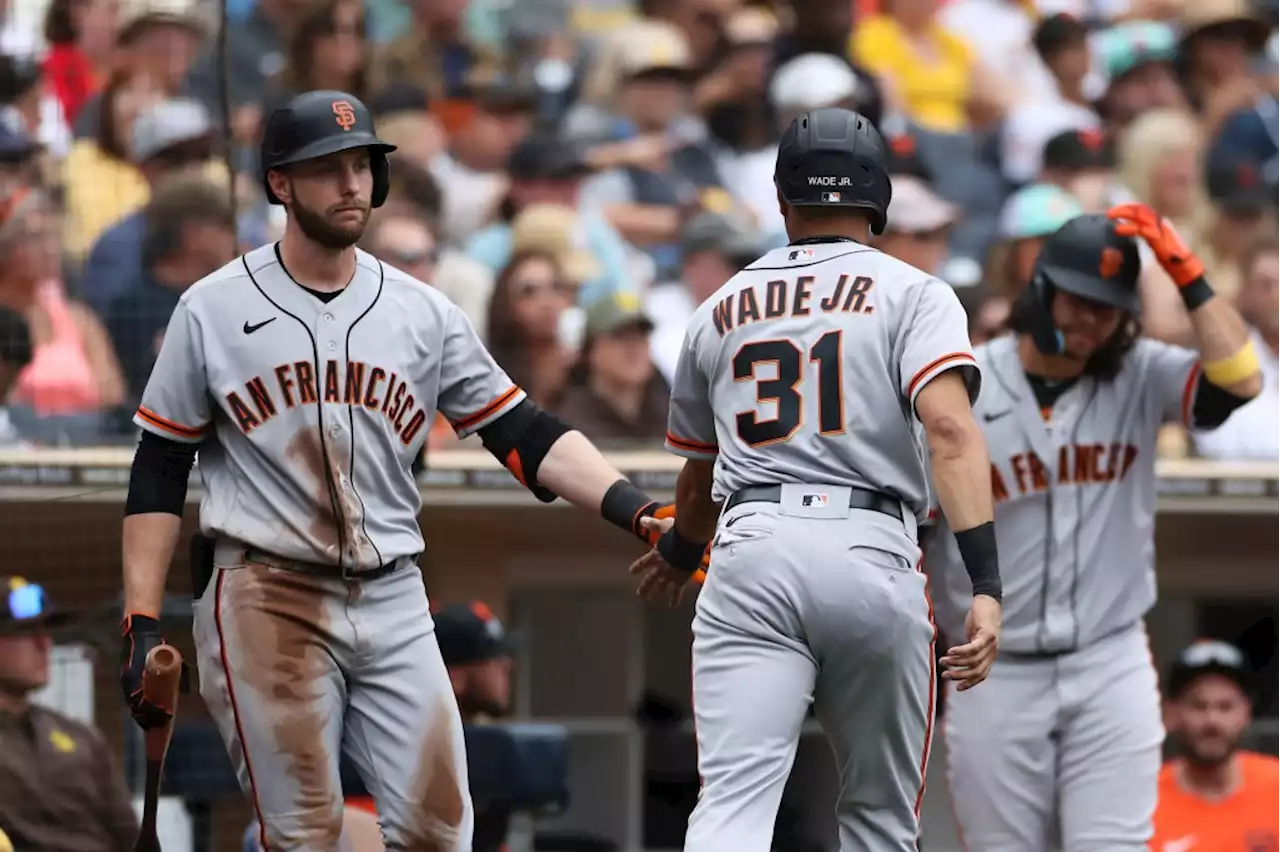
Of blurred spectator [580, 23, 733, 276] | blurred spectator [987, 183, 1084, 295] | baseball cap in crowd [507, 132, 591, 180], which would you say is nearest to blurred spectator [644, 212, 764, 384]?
blurred spectator [580, 23, 733, 276]

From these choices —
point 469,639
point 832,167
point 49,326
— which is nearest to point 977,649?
point 832,167

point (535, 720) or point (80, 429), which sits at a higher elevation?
point (80, 429)

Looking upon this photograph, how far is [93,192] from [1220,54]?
211 inches

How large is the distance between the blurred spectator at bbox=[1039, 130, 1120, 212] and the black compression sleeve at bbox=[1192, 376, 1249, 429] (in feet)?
13.0

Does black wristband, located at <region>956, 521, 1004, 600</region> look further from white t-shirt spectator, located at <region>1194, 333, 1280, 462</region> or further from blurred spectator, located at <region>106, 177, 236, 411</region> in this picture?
blurred spectator, located at <region>106, 177, 236, 411</region>

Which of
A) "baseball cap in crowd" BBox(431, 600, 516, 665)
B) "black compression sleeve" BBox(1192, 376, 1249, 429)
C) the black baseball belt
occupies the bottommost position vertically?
"baseball cap in crowd" BBox(431, 600, 516, 665)

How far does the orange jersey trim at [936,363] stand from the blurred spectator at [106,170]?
495cm

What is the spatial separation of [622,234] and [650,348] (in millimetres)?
1156

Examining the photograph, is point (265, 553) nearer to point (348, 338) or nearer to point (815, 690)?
point (348, 338)

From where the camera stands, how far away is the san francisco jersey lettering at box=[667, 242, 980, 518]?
4.51 meters

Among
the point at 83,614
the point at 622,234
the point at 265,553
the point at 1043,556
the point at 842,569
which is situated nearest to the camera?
the point at 842,569

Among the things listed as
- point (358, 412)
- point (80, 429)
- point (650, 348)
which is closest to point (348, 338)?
point (358, 412)

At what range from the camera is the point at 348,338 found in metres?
4.89

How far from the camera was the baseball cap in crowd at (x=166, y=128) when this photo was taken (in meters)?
9.11
